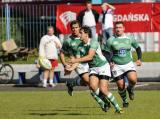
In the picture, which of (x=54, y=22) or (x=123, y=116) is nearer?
(x=123, y=116)

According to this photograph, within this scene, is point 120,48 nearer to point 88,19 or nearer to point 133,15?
point 88,19

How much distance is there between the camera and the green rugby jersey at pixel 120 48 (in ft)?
60.0

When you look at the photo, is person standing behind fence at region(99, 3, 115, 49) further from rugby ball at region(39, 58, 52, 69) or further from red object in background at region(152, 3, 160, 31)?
rugby ball at region(39, 58, 52, 69)

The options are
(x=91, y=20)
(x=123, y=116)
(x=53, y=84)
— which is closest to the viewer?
(x=123, y=116)

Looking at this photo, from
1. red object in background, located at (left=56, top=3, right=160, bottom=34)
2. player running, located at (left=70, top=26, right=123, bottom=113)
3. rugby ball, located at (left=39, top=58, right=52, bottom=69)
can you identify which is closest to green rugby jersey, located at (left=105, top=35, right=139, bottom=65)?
player running, located at (left=70, top=26, right=123, bottom=113)

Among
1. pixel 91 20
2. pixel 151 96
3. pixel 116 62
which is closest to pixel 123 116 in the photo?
pixel 116 62

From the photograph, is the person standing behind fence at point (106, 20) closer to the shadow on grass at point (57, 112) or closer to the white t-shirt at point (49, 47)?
the white t-shirt at point (49, 47)

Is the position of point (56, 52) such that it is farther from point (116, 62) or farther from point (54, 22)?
point (116, 62)

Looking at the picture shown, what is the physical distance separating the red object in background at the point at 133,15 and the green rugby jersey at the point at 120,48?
13.1 meters

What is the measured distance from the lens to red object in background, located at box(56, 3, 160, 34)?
105 ft

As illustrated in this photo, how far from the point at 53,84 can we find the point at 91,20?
3.86 m

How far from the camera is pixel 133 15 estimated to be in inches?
1270

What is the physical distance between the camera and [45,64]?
27906mm

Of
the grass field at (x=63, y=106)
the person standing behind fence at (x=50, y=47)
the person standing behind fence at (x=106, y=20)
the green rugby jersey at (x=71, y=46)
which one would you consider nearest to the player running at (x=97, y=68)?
the grass field at (x=63, y=106)
